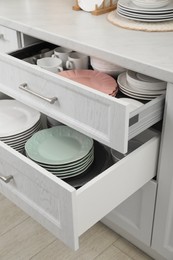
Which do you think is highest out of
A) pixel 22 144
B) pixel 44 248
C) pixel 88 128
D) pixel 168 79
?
pixel 168 79

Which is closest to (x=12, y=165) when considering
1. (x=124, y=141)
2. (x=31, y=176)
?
(x=31, y=176)

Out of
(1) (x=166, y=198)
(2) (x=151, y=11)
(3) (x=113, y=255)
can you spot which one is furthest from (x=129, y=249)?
(2) (x=151, y=11)

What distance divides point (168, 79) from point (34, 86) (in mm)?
388

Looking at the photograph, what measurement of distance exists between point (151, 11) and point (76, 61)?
271 millimetres

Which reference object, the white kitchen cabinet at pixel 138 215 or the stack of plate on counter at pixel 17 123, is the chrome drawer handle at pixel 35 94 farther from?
the white kitchen cabinet at pixel 138 215

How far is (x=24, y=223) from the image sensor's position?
1.48 m

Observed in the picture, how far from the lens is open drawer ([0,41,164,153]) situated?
889 mm

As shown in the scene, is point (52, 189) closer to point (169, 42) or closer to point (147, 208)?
point (147, 208)

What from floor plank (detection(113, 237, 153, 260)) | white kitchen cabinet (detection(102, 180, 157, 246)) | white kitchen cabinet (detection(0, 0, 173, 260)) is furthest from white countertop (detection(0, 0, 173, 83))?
floor plank (detection(113, 237, 153, 260))

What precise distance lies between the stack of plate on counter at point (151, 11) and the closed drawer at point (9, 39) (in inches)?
15.2

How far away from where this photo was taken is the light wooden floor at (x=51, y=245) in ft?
4.41

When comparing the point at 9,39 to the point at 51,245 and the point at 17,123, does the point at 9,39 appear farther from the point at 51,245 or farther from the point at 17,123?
the point at 51,245

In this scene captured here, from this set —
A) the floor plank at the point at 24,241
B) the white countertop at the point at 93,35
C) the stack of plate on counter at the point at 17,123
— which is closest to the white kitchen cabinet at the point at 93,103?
the white countertop at the point at 93,35

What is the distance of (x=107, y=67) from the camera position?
3.86ft
